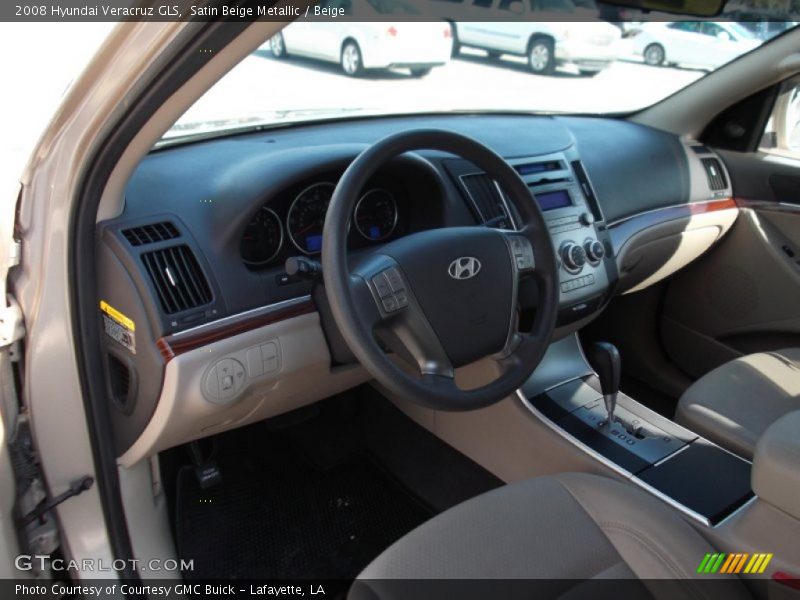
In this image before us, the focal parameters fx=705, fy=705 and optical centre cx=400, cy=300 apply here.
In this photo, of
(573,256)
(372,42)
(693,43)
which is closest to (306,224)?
(573,256)

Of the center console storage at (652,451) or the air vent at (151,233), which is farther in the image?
the center console storage at (652,451)

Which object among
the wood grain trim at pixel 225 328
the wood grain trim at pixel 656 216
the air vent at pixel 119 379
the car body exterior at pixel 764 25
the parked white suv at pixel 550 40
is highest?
the parked white suv at pixel 550 40

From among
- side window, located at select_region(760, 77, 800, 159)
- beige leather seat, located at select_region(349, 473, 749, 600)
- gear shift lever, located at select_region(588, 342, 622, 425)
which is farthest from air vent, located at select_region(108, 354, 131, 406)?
side window, located at select_region(760, 77, 800, 159)

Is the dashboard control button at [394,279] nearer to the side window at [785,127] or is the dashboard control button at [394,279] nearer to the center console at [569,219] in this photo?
the center console at [569,219]

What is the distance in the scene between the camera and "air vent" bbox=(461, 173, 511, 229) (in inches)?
76.3

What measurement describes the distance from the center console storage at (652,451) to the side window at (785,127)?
1.36 metres

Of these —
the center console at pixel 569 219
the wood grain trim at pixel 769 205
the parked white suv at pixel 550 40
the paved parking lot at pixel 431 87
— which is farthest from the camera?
the parked white suv at pixel 550 40

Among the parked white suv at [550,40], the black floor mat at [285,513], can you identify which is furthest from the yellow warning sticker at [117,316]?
the parked white suv at [550,40]

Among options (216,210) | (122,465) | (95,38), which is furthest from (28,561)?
(95,38)

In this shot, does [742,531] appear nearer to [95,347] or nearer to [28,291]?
[95,347]

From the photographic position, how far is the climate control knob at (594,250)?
7.16ft

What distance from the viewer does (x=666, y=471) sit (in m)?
1.75

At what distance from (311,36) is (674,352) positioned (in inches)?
83.1

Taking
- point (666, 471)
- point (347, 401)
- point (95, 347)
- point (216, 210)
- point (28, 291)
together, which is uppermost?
point (216, 210)
